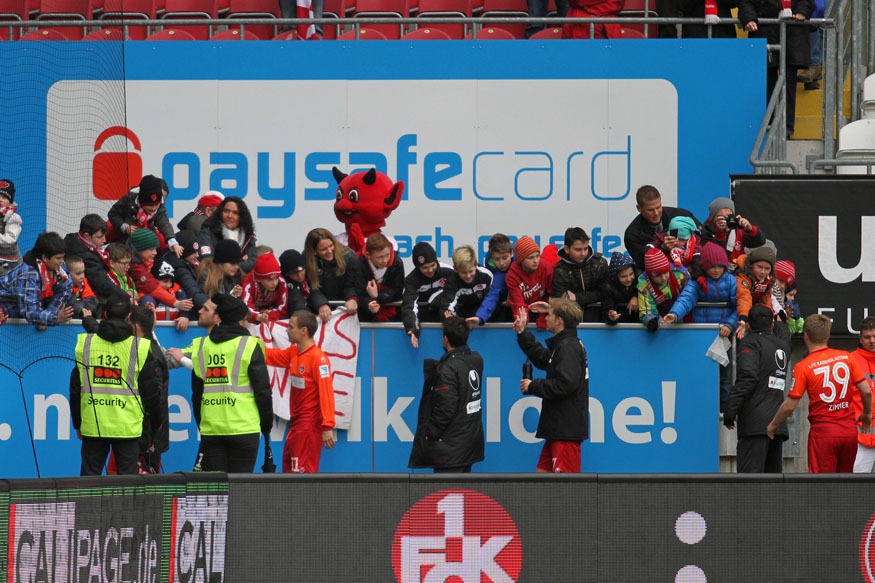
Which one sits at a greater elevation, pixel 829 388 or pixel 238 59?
pixel 238 59

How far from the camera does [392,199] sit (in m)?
12.5

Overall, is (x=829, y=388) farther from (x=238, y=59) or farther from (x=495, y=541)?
(x=238, y=59)

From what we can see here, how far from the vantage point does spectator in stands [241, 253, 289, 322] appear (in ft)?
37.3

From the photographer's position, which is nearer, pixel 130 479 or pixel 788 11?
pixel 130 479

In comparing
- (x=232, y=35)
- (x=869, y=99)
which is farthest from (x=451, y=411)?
(x=232, y=35)

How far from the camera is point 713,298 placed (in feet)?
38.1

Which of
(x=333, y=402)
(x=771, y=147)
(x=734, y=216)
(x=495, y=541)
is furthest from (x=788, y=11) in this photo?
(x=495, y=541)

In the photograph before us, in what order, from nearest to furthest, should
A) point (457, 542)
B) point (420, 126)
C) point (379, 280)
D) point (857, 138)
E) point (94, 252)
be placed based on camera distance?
point (457, 542)
point (94, 252)
point (379, 280)
point (857, 138)
point (420, 126)

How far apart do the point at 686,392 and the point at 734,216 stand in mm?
1555

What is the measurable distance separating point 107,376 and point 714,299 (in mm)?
4870

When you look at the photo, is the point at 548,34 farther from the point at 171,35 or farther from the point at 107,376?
the point at 107,376

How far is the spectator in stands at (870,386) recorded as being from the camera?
10.6 meters

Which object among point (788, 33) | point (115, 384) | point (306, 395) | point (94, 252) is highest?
point (788, 33)

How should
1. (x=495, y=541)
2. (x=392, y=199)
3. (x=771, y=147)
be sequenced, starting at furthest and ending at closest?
(x=771, y=147) < (x=392, y=199) < (x=495, y=541)
